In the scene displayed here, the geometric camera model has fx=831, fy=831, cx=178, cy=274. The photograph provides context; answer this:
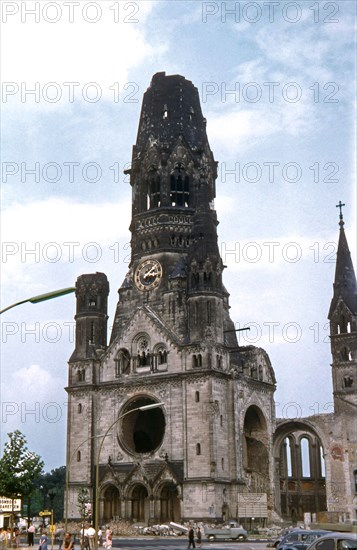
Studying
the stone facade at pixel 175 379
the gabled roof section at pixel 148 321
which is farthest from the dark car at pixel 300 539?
the gabled roof section at pixel 148 321

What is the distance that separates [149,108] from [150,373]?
30.5 meters

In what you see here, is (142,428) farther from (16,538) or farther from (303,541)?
(303,541)

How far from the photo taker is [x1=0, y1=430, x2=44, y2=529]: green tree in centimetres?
5488

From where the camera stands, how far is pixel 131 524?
71.2m

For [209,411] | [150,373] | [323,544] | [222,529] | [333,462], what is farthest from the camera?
[333,462]

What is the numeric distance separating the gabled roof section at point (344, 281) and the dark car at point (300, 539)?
62641 mm

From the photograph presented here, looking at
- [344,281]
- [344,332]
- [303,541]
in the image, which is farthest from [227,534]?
[344,281]

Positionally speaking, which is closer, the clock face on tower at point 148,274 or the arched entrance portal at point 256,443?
the arched entrance portal at point 256,443

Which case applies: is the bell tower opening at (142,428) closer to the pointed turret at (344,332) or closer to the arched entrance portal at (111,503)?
the arched entrance portal at (111,503)

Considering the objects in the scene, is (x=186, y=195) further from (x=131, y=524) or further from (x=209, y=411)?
(x=131, y=524)

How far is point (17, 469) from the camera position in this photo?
182 feet

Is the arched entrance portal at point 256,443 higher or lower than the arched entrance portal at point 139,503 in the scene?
higher

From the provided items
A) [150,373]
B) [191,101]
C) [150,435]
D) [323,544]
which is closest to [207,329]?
[150,373]

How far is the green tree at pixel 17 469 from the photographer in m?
54.9
